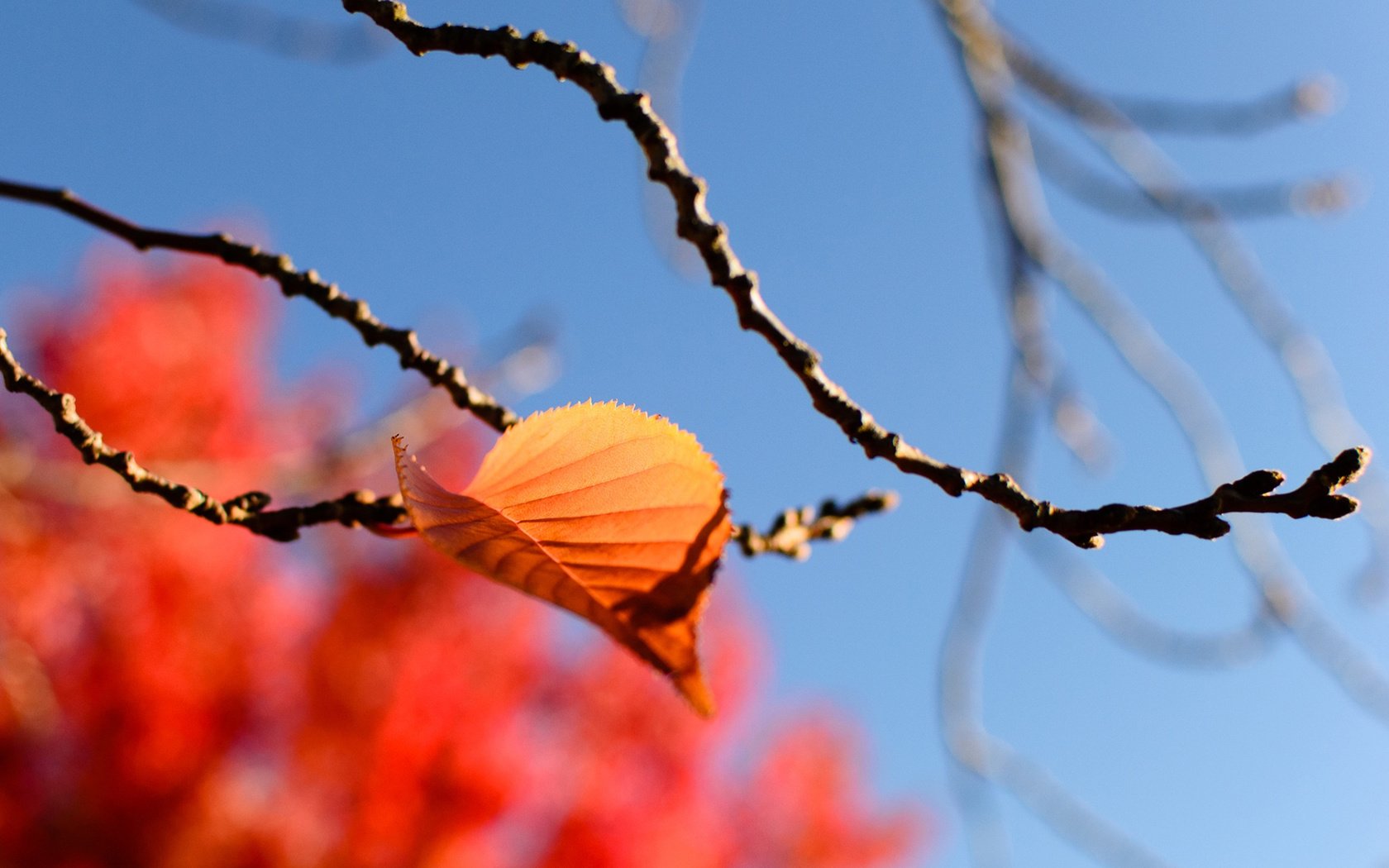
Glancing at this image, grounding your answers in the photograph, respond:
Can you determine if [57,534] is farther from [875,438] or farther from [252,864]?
[875,438]

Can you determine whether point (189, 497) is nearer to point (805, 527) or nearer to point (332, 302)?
point (332, 302)

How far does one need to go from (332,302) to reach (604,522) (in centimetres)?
15

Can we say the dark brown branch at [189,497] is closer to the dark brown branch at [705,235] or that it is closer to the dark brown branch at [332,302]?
the dark brown branch at [332,302]

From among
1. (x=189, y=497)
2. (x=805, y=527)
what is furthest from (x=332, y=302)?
(x=805, y=527)

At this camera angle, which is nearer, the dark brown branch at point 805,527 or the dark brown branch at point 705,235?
the dark brown branch at point 705,235

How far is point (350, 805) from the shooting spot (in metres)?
6.65

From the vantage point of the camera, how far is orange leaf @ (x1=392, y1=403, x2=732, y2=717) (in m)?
0.36

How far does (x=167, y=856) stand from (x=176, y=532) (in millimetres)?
2093

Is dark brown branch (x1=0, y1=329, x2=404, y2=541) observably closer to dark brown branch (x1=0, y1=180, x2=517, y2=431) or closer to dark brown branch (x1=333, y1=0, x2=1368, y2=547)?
dark brown branch (x1=0, y1=180, x2=517, y2=431)

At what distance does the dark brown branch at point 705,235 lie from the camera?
0.30 meters

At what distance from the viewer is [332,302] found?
0.42m

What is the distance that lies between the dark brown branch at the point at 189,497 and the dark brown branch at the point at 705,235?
0.53ft

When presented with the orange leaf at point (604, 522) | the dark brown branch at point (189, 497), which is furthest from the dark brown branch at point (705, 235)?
the dark brown branch at point (189, 497)

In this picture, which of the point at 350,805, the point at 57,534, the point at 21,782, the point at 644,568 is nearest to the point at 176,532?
the point at 57,534
